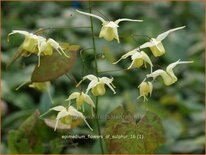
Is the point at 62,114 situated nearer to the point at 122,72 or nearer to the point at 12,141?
the point at 12,141

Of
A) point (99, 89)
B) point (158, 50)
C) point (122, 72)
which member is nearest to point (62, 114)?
point (99, 89)

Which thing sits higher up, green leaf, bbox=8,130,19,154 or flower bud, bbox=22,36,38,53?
flower bud, bbox=22,36,38,53

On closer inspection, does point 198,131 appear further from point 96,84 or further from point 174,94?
point 96,84

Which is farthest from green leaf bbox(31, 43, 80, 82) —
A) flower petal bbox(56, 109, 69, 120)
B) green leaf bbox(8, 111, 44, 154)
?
green leaf bbox(8, 111, 44, 154)

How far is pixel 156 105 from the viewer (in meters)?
2.29

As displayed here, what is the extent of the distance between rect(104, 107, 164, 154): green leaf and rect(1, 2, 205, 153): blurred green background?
19 centimetres

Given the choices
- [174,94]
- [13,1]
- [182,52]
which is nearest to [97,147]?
[174,94]

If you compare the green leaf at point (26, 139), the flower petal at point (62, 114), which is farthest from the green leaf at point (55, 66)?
the green leaf at point (26, 139)

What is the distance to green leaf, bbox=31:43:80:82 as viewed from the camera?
132 cm

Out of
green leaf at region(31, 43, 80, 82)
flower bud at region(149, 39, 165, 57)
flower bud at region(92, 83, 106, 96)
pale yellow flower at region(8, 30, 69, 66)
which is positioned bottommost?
flower bud at region(92, 83, 106, 96)

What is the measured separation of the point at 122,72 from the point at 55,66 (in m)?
1.16

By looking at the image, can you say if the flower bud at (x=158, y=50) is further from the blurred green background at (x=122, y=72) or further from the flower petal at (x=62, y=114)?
the blurred green background at (x=122, y=72)

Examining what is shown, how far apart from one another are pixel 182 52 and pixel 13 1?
818 millimetres

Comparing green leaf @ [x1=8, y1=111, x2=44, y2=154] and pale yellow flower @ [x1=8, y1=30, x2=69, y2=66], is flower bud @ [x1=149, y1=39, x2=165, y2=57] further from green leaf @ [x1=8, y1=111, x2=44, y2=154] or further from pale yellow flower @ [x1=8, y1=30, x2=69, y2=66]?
green leaf @ [x1=8, y1=111, x2=44, y2=154]
